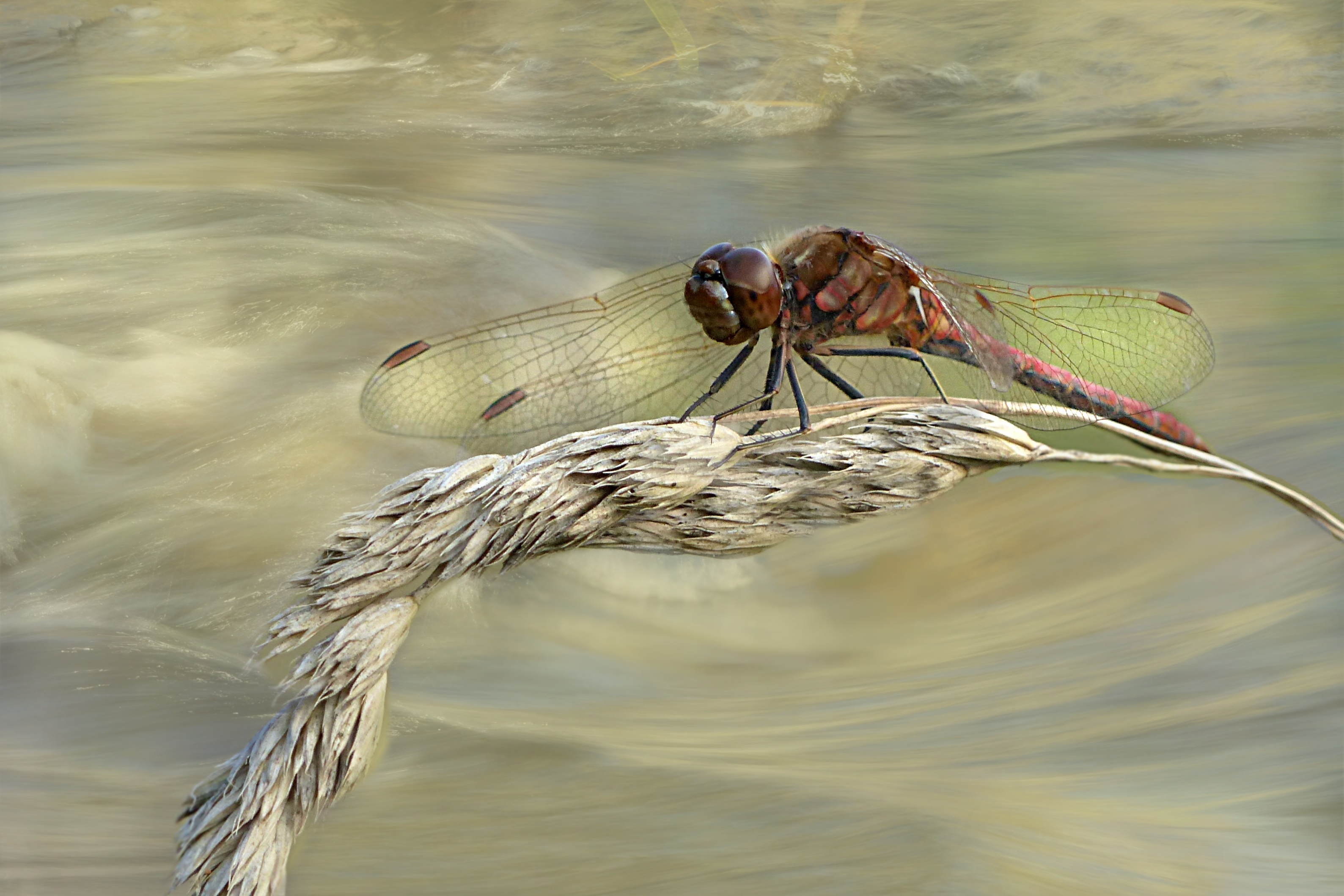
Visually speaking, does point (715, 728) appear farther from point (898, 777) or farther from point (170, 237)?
point (170, 237)

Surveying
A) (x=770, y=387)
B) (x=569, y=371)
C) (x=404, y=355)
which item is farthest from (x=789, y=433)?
(x=404, y=355)

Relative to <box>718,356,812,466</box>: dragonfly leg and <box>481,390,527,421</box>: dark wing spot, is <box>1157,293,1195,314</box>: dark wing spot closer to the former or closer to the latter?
<box>718,356,812,466</box>: dragonfly leg

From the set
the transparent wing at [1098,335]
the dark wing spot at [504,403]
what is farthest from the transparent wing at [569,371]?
the transparent wing at [1098,335]

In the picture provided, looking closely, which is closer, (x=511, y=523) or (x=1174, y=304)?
(x=511, y=523)

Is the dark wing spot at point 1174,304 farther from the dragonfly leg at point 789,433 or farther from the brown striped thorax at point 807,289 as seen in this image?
the dragonfly leg at point 789,433

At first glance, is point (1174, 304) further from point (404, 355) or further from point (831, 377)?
point (404, 355)

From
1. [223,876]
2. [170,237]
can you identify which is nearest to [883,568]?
[223,876]

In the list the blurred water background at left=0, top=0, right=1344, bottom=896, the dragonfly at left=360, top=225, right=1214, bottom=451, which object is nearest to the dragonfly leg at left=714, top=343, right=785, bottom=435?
the dragonfly at left=360, top=225, right=1214, bottom=451
